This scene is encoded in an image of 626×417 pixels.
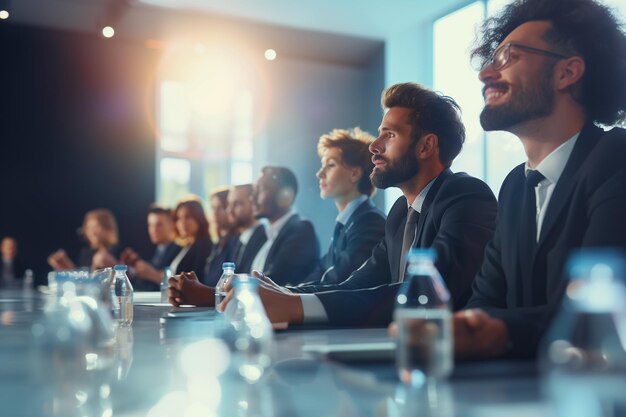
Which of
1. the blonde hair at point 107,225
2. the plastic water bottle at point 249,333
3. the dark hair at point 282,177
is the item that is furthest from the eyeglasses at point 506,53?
the blonde hair at point 107,225

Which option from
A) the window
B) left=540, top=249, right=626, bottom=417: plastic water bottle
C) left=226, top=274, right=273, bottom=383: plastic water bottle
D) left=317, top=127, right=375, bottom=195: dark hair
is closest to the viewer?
left=540, top=249, right=626, bottom=417: plastic water bottle

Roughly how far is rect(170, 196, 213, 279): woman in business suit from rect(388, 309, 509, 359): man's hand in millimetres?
5174

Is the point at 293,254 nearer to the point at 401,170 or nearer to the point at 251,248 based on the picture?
the point at 251,248

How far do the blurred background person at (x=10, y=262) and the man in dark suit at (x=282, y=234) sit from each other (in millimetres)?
3907

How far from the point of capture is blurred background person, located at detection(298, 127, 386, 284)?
11.5 ft

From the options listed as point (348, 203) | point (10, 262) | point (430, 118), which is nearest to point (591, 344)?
point (430, 118)

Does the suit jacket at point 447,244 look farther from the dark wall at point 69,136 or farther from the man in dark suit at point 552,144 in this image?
the dark wall at point 69,136

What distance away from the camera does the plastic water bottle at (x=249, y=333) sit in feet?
4.13

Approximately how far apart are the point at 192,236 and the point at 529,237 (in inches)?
200

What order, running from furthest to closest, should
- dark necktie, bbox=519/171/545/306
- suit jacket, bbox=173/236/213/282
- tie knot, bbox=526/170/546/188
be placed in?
suit jacket, bbox=173/236/213/282 < tie knot, bbox=526/170/546/188 < dark necktie, bbox=519/171/545/306

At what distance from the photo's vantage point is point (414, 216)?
266 centimetres

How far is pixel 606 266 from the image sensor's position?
832mm

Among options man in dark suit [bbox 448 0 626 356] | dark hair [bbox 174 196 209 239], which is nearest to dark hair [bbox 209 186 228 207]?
dark hair [bbox 174 196 209 239]

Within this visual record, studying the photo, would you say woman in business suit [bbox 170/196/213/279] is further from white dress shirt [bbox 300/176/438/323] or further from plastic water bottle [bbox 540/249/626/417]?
plastic water bottle [bbox 540/249/626/417]
